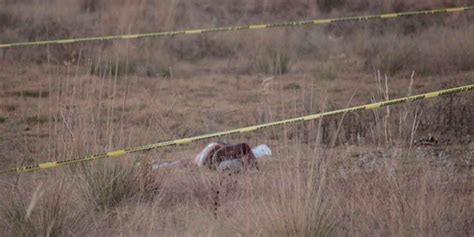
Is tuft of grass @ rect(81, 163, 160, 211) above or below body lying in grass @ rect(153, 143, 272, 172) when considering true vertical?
above

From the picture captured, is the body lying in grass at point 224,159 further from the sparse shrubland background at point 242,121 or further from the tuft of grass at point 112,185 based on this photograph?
the tuft of grass at point 112,185

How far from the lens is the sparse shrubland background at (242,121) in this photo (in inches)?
176

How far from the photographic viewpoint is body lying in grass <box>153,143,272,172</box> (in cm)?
585

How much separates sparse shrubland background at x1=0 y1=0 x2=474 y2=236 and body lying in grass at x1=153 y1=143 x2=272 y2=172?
134 millimetres

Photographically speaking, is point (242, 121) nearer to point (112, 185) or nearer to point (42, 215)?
point (112, 185)

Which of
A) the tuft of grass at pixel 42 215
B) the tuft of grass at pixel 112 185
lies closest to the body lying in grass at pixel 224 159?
the tuft of grass at pixel 112 185

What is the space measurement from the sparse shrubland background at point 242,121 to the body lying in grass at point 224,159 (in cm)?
13

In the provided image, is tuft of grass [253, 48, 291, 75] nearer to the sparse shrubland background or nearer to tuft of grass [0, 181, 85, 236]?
the sparse shrubland background

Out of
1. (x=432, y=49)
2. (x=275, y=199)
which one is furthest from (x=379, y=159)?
(x=432, y=49)

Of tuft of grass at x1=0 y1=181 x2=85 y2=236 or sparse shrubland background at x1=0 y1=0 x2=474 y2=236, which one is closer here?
tuft of grass at x1=0 y1=181 x2=85 y2=236

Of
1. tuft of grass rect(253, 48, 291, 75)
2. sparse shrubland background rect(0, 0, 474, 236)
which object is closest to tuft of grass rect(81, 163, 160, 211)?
sparse shrubland background rect(0, 0, 474, 236)

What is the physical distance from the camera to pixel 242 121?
8.36m

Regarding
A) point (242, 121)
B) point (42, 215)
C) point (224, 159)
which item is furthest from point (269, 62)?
point (42, 215)

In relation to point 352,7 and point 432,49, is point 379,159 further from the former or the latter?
point 352,7
